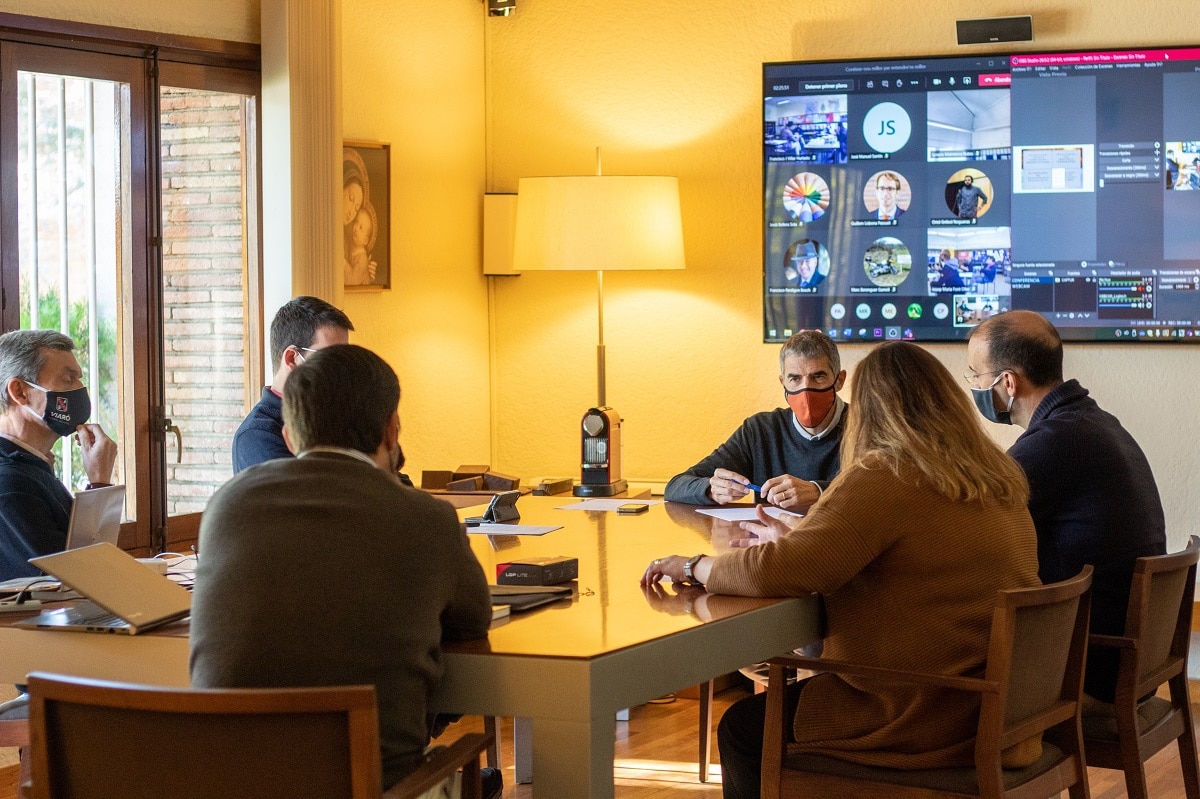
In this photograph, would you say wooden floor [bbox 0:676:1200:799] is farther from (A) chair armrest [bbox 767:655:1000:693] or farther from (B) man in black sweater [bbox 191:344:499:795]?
(B) man in black sweater [bbox 191:344:499:795]

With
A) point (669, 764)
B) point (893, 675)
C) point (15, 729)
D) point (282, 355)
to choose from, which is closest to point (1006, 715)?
point (893, 675)

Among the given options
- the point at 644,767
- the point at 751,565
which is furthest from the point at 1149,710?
the point at 644,767

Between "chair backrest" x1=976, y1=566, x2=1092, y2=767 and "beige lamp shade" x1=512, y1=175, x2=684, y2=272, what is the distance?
2.98m

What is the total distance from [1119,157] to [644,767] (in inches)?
112

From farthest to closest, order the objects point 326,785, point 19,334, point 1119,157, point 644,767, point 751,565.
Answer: point 1119,157 → point 644,767 → point 19,334 → point 751,565 → point 326,785

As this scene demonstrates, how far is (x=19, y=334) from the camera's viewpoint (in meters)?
3.36

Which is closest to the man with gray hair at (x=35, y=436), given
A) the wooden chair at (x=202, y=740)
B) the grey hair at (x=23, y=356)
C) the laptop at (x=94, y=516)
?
the grey hair at (x=23, y=356)

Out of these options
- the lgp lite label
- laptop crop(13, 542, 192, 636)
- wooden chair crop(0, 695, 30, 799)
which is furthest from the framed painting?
laptop crop(13, 542, 192, 636)

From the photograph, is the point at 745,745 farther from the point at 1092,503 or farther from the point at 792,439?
the point at 792,439

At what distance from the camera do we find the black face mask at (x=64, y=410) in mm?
3279

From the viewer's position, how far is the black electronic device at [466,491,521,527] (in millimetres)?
3537

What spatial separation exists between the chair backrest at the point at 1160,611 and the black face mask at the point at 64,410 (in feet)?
7.79

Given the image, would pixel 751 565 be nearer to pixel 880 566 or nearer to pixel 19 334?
pixel 880 566

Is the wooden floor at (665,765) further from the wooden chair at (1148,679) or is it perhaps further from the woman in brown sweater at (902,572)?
the woman in brown sweater at (902,572)
